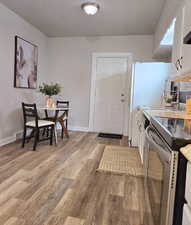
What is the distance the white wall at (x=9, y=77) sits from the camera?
319 centimetres

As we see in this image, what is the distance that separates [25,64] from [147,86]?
102 inches

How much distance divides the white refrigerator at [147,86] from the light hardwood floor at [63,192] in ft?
4.01

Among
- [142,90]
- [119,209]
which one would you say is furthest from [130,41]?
[119,209]

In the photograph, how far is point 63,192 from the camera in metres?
1.83

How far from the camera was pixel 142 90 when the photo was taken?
11.2 feet

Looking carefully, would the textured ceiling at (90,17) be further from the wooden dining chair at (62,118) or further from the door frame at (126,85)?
the wooden dining chair at (62,118)

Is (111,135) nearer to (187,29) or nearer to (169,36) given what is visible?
(169,36)

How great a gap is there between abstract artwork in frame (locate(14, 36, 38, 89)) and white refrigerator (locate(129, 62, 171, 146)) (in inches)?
90.3

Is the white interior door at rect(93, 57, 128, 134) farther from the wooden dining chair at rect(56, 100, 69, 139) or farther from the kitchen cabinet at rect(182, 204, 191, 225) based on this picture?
the kitchen cabinet at rect(182, 204, 191, 225)

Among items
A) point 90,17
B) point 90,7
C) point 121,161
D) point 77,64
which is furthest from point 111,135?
point 90,7

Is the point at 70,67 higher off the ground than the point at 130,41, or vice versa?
the point at 130,41

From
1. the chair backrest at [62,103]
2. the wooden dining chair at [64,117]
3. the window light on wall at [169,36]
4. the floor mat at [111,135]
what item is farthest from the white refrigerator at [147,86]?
the chair backrest at [62,103]

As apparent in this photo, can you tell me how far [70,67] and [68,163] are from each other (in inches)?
113

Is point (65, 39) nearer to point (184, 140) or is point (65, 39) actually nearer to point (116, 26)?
point (116, 26)
